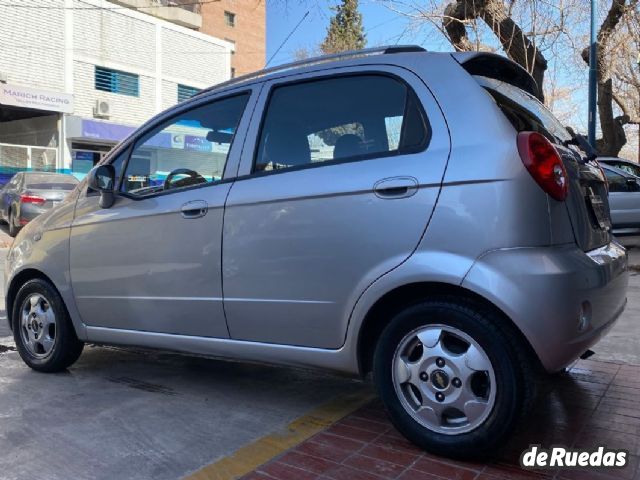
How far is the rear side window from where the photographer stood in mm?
2965

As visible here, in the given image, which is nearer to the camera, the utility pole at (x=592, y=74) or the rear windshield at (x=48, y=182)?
the utility pole at (x=592, y=74)

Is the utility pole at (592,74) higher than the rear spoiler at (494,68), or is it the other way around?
the utility pole at (592,74)

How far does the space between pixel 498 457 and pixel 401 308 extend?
822 mm

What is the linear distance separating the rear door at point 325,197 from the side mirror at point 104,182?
41.2 inches

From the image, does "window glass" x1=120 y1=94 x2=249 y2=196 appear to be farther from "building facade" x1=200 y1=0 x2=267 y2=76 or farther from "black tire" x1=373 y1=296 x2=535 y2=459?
"building facade" x1=200 y1=0 x2=267 y2=76

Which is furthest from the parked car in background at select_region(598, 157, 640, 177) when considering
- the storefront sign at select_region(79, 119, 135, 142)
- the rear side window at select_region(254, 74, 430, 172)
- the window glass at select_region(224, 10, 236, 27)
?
the window glass at select_region(224, 10, 236, 27)

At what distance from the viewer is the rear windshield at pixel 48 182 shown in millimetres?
14289

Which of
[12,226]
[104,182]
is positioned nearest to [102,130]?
[12,226]

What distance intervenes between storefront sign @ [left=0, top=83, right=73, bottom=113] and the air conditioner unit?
1081 mm

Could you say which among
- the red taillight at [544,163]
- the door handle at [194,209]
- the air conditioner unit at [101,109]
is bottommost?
the door handle at [194,209]

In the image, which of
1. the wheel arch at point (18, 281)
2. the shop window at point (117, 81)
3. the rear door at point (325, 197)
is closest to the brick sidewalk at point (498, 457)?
the rear door at point (325, 197)

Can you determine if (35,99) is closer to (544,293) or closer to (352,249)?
(352,249)

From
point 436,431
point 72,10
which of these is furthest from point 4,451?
point 72,10

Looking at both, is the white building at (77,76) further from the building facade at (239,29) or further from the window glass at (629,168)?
the window glass at (629,168)
